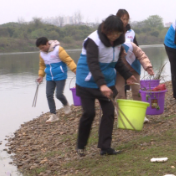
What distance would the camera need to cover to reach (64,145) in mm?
4871

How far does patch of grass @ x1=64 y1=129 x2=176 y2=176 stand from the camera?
3.23 metres

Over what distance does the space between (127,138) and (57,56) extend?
2.19m

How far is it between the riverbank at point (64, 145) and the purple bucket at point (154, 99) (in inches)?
6.3

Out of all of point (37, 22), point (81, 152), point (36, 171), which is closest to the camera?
point (81, 152)

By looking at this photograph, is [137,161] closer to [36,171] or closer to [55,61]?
[36,171]

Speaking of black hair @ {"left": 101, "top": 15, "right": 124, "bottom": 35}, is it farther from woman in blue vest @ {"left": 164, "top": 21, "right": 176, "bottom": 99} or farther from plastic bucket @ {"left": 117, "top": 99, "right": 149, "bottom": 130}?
woman in blue vest @ {"left": 164, "top": 21, "right": 176, "bottom": 99}

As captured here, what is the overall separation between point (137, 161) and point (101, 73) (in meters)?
0.91

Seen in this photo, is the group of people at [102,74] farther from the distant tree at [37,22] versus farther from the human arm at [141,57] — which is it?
the distant tree at [37,22]

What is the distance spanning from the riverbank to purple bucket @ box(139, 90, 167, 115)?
161 mm

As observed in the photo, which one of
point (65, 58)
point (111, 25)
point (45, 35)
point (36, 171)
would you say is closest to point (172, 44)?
point (65, 58)

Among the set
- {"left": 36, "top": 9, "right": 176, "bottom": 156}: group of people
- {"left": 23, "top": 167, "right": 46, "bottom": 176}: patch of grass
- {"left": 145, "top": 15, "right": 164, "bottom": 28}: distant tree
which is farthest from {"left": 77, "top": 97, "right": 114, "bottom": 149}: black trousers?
{"left": 145, "top": 15, "right": 164, "bottom": 28}: distant tree

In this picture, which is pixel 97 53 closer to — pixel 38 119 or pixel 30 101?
pixel 38 119

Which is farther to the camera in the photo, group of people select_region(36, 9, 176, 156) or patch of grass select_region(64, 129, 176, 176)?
group of people select_region(36, 9, 176, 156)

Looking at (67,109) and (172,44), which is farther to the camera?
(67,109)
